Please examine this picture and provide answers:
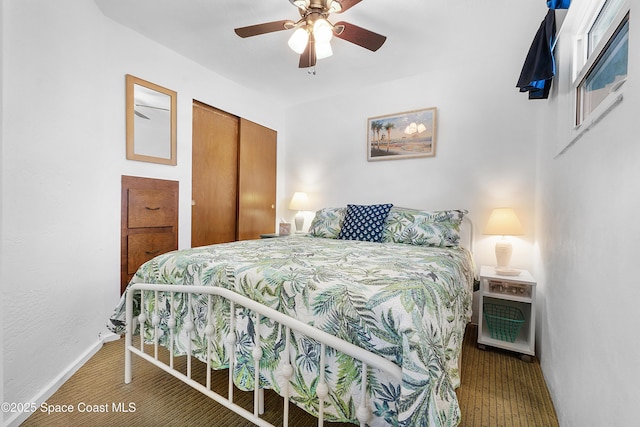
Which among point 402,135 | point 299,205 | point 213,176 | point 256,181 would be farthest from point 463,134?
point 213,176

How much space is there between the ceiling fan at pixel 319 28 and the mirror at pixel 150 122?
3.58 feet

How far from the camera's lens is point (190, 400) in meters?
1.50

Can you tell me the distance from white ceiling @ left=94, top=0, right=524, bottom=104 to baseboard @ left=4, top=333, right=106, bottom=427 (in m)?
2.40

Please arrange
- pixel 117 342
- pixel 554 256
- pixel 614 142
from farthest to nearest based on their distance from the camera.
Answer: pixel 117 342, pixel 554 256, pixel 614 142

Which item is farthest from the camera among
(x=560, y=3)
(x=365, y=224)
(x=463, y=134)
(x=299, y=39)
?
(x=463, y=134)

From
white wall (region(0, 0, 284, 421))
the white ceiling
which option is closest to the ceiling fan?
the white ceiling

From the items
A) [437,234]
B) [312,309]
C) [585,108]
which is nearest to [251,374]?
[312,309]

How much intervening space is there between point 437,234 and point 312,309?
5.20 ft

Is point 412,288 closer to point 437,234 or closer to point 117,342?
point 437,234

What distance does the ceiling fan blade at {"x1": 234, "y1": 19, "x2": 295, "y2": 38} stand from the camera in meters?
1.83

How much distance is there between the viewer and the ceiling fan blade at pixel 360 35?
1818 millimetres

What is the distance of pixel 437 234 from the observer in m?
2.29

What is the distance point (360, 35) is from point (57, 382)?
2729mm

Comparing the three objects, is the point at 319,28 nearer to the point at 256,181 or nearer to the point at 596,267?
the point at 596,267
